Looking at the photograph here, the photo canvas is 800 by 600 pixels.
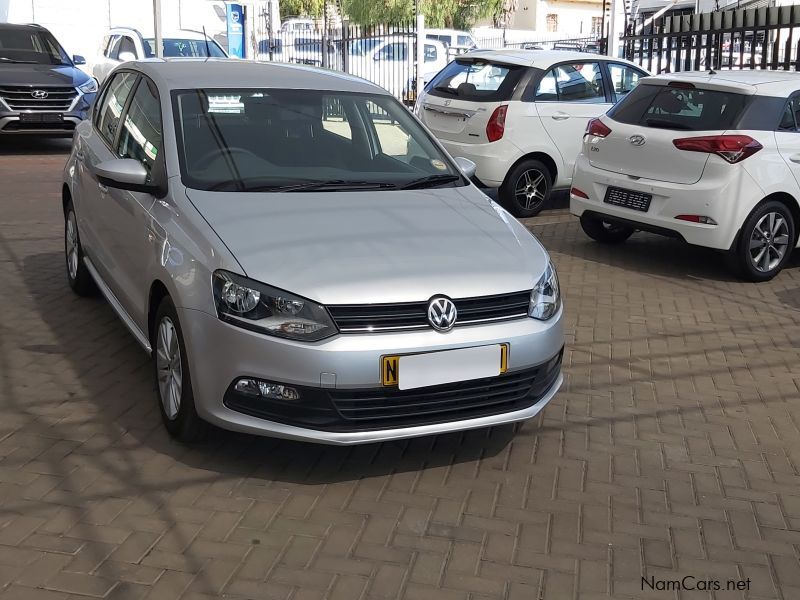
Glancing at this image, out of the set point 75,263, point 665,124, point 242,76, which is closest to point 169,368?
point 242,76

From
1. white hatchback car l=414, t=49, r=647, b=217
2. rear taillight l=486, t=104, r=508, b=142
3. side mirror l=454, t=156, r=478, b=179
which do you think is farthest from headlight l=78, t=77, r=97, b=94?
side mirror l=454, t=156, r=478, b=179

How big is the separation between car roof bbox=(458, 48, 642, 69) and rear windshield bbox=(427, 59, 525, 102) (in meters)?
0.07

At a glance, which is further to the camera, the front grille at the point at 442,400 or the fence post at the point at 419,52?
the fence post at the point at 419,52

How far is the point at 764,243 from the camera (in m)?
8.09

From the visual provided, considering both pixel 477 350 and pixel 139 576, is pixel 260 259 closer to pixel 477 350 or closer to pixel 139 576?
pixel 477 350

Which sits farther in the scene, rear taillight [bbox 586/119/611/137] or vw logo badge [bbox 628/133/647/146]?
rear taillight [bbox 586/119/611/137]

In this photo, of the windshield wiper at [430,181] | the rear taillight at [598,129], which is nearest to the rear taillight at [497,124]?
the rear taillight at [598,129]

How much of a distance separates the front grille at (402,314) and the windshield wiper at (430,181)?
1.14m

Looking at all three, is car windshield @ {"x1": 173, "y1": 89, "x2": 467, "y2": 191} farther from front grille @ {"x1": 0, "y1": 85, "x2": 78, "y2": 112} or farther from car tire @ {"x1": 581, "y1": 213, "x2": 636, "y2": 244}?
front grille @ {"x1": 0, "y1": 85, "x2": 78, "y2": 112}

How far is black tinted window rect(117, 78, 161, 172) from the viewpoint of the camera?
524cm

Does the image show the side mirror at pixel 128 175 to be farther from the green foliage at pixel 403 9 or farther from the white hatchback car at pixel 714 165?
the green foliage at pixel 403 9

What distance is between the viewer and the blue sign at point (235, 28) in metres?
23.7

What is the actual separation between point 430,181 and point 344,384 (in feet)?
5.50

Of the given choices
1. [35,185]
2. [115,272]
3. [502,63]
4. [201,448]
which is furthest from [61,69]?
[201,448]
